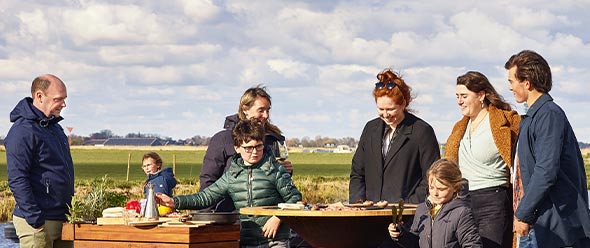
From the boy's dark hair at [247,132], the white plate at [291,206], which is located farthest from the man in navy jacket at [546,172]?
the boy's dark hair at [247,132]

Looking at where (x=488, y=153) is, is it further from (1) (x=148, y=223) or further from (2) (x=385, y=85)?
(1) (x=148, y=223)

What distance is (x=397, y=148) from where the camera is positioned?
22.1 ft

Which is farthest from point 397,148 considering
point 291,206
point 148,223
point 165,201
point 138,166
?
point 138,166

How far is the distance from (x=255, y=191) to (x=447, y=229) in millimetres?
1452

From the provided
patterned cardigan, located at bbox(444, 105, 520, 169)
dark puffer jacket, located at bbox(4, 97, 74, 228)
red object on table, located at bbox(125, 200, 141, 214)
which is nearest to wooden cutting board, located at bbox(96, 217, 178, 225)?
red object on table, located at bbox(125, 200, 141, 214)

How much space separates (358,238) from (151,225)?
4.50ft

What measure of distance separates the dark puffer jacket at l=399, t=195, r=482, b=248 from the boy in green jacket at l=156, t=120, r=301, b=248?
984 millimetres

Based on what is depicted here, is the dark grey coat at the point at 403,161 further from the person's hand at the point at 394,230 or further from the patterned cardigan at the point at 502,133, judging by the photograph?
the person's hand at the point at 394,230

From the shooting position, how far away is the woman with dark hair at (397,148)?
21.7 ft

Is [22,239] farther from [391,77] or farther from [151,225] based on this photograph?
[391,77]

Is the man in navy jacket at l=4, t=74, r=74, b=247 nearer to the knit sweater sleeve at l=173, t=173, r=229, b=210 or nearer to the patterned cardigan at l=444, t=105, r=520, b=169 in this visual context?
the knit sweater sleeve at l=173, t=173, r=229, b=210

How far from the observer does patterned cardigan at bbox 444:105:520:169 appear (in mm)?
6707

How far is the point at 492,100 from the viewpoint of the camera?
692 centimetres

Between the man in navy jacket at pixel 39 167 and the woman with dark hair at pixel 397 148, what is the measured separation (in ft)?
6.83
